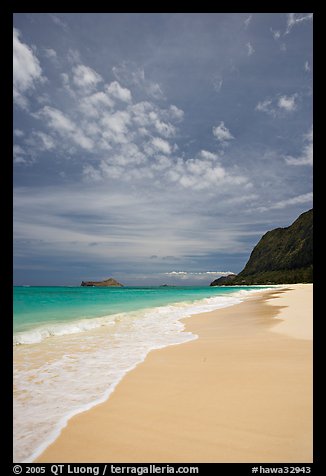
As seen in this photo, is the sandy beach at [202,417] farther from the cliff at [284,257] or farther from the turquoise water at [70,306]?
the cliff at [284,257]

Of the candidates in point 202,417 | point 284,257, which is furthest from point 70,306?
point 284,257

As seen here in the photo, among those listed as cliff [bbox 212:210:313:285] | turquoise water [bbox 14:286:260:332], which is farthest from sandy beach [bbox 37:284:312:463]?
cliff [bbox 212:210:313:285]

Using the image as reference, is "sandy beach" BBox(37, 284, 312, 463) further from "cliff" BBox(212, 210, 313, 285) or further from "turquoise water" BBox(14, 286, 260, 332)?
"cliff" BBox(212, 210, 313, 285)

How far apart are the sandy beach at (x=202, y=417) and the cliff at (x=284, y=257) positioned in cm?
9895

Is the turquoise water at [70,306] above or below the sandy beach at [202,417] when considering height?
below

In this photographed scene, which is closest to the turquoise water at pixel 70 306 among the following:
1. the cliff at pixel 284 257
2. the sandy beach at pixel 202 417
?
the sandy beach at pixel 202 417

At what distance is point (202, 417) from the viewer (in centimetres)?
353

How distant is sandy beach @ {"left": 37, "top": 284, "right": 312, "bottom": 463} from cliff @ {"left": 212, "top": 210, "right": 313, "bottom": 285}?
99.0 metres

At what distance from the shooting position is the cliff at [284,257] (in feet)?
348

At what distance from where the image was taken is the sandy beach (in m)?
2.90
